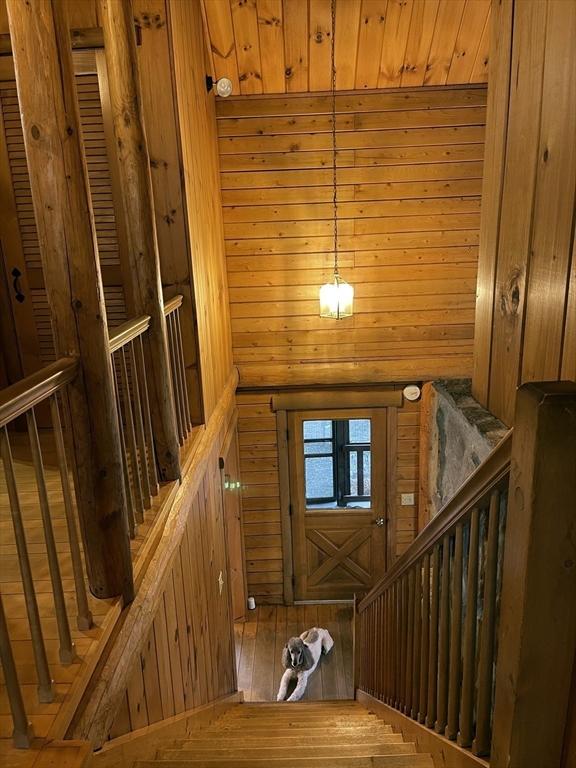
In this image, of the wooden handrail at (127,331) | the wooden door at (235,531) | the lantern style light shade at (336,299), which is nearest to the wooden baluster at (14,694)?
the wooden handrail at (127,331)

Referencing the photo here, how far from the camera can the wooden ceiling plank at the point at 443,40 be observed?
3.86 meters

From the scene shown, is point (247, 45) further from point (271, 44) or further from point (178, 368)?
point (178, 368)

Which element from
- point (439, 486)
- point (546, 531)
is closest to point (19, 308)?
point (439, 486)

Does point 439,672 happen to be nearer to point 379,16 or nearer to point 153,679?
point 153,679

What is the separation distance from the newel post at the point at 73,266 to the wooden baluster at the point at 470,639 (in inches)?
43.5

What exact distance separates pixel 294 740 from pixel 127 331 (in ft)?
6.23

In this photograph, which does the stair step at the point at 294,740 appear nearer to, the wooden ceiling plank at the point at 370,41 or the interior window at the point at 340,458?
the interior window at the point at 340,458

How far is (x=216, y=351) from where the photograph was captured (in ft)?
13.5

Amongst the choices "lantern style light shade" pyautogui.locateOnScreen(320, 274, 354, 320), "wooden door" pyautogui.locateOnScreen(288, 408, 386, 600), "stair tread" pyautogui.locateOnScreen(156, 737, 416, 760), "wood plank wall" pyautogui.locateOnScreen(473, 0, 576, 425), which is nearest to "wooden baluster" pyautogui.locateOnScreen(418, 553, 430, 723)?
"stair tread" pyautogui.locateOnScreen(156, 737, 416, 760)

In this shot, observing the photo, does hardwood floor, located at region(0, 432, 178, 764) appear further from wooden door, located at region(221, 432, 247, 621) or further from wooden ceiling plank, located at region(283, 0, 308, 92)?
wooden ceiling plank, located at region(283, 0, 308, 92)

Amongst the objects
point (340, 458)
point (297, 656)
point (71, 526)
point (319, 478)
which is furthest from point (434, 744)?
point (319, 478)

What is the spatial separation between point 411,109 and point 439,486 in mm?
2986

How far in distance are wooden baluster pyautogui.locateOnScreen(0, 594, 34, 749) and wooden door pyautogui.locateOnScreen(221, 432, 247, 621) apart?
338 centimetres

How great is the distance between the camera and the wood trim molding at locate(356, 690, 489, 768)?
1.62 metres
